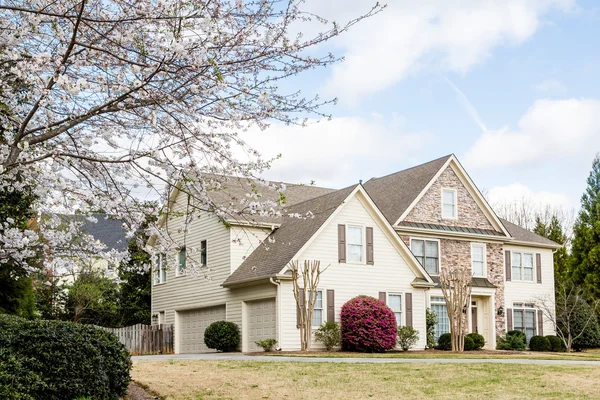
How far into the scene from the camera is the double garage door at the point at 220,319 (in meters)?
23.9

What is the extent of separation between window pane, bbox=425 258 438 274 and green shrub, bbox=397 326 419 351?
3.80 m

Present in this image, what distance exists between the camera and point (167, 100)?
8141 mm

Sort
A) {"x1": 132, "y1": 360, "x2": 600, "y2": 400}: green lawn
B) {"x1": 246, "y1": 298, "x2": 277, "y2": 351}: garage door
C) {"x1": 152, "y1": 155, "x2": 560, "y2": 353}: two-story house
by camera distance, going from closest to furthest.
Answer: {"x1": 132, "y1": 360, "x2": 600, "y2": 400}: green lawn → {"x1": 246, "y1": 298, "x2": 277, "y2": 351}: garage door → {"x1": 152, "y1": 155, "x2": 560, "y2": 353}: two-story house

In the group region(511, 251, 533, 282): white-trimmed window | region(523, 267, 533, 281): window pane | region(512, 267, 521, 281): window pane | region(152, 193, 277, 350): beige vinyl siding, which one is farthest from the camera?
region(523, 267, 533, 281): window pane

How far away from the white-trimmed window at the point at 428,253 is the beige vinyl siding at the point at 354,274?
2.26 m

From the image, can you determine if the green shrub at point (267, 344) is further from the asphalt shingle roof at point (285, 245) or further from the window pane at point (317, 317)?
the asphalt shingle roof at point (285, 245)

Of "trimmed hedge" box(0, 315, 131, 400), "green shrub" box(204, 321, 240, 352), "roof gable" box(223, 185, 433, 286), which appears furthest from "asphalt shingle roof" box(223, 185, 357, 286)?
"trimmed hedge" box(0, 315, 131, 400)

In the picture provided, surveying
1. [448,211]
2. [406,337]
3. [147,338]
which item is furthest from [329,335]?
[448,211]

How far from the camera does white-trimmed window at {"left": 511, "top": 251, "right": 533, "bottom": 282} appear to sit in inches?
1224

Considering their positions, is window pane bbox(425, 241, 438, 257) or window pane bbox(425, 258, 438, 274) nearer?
window pane bbox(425, 258, 438, 274)

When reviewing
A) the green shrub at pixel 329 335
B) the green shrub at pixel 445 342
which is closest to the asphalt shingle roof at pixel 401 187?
the green shrub at pixel 445 342

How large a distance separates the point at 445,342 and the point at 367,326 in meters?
4.65

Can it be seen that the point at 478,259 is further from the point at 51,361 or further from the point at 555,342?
the point at 51,361

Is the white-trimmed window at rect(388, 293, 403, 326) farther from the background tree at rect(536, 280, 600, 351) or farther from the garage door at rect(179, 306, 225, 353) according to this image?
the background tree at rect(536, 280, 600, 351)
